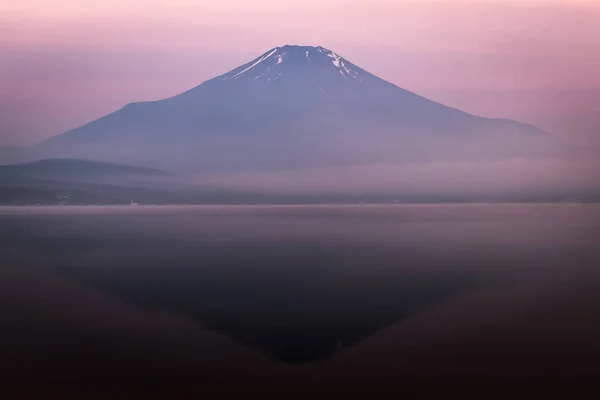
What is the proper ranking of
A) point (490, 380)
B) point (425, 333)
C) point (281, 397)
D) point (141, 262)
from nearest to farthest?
point (281, 397) → point (490, 380) → point (425, 333) → point (141, 262)

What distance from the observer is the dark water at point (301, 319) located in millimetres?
11562

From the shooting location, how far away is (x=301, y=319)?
15844mm

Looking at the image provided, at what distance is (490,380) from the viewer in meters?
11.0

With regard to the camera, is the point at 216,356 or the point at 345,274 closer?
the point at 216,356

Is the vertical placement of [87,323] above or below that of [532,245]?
below

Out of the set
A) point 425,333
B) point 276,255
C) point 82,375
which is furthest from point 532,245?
point 82,375

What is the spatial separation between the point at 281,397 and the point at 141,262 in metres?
18.4

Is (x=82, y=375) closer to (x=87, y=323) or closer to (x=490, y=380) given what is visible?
(x=87, y=323)

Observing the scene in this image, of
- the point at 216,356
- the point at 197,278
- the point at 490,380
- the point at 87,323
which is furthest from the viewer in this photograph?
the point at 197,278

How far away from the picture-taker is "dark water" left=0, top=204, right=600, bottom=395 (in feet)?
37.9

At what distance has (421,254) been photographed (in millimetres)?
29859

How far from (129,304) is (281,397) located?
8621mm

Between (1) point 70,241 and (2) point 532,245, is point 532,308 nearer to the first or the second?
(2) point 532,245

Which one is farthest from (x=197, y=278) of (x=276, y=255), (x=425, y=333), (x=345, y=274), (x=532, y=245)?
(x=532, y=245)
